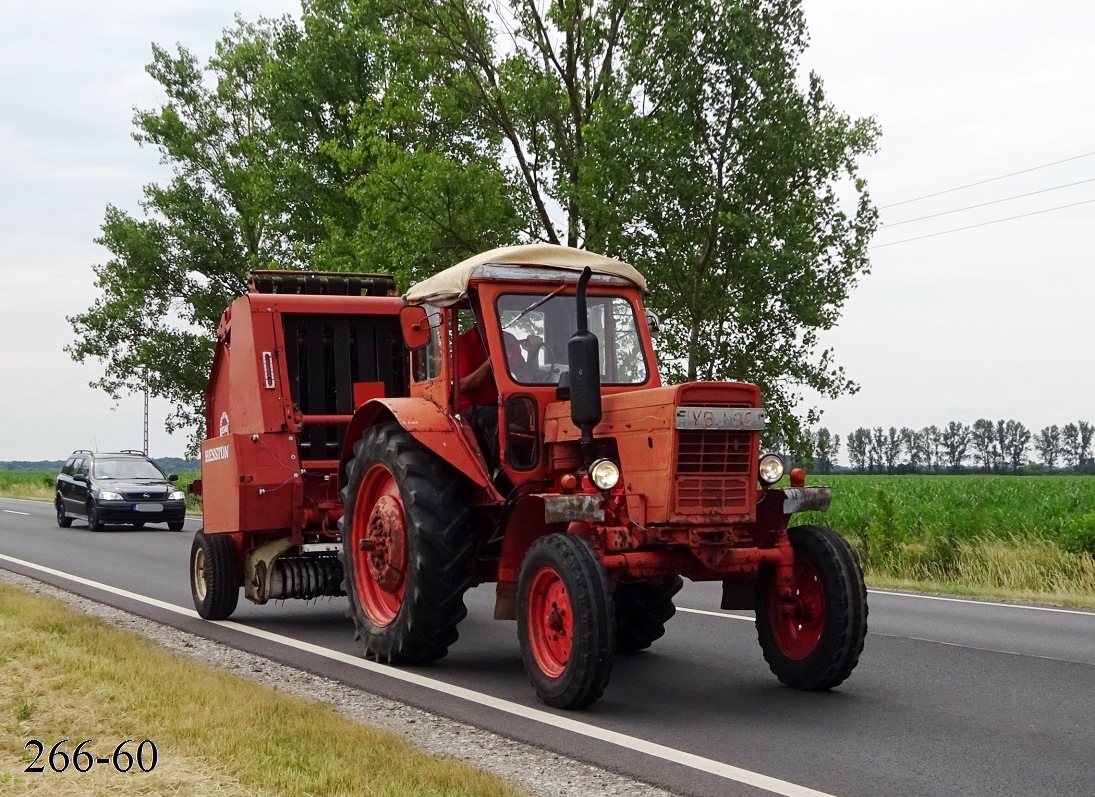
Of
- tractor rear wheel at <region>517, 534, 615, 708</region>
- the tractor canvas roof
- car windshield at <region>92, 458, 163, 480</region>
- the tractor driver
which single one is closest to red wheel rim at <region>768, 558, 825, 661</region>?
tractor rear wheel at <region>517, 534, 615, 708</region>

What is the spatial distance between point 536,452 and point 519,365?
0.62 metres

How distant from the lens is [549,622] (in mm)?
7883

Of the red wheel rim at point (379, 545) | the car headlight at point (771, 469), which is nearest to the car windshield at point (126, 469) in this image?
the red wheel rim at point (379, 545)

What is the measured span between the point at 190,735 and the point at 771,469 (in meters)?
3.83

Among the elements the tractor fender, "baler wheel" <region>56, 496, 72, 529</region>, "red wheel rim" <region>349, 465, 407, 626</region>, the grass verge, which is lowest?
the grass verge

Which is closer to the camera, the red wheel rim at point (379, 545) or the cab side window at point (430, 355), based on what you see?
the red wheel rim at point (379, 545)

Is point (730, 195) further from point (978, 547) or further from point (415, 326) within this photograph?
point (415, 326)

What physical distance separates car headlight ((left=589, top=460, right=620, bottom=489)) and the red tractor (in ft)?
0.04

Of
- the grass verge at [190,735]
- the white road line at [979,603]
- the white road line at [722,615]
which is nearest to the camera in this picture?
the grass verge at [190,735]

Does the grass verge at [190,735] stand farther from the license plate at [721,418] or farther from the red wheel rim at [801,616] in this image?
the red wheel rim at [801,616]

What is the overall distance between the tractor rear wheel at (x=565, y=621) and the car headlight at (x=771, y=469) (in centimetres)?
137

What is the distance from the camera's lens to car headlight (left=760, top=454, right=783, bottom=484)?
332 inches

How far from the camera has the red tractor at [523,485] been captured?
7.90m

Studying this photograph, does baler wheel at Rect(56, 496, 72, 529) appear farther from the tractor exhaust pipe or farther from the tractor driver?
the tractor exhaust pipe
